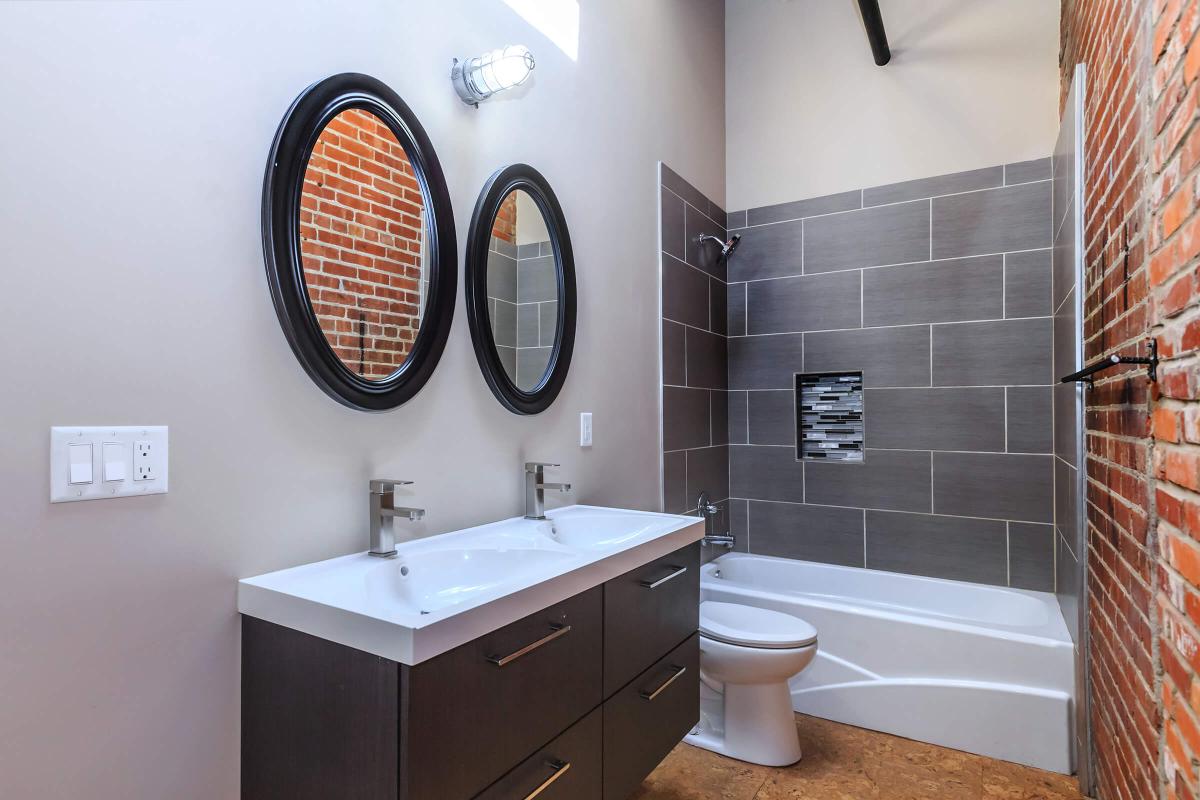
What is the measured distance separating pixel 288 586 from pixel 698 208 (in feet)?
8.27

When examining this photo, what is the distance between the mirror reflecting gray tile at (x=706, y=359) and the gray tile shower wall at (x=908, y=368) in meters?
0.05

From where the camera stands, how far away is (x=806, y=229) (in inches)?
128

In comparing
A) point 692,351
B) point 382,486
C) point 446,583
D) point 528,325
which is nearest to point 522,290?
point 528,325

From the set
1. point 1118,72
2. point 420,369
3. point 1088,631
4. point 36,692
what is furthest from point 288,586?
point 1088,631

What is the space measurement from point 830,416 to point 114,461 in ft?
9.37

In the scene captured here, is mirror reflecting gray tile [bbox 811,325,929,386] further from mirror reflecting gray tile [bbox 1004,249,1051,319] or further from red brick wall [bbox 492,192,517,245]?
red brick wall [bbox 492,192,517,245]

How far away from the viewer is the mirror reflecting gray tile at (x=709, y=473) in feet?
9.93

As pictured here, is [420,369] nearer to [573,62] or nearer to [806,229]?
[573,62]

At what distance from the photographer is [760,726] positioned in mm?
2246

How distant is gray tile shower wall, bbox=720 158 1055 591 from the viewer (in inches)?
110

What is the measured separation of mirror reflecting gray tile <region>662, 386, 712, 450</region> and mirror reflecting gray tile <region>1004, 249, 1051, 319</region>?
1.35 m

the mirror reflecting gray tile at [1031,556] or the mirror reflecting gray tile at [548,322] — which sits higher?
the mirror reflecting gray tile at [548,322]

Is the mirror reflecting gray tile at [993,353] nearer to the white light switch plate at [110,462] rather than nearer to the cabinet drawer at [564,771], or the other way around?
the cabinet drawer at [564,771]

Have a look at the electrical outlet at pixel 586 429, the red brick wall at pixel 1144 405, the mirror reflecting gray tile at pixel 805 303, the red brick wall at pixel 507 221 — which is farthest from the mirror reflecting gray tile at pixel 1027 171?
the red brick wall at pixel 507 221
